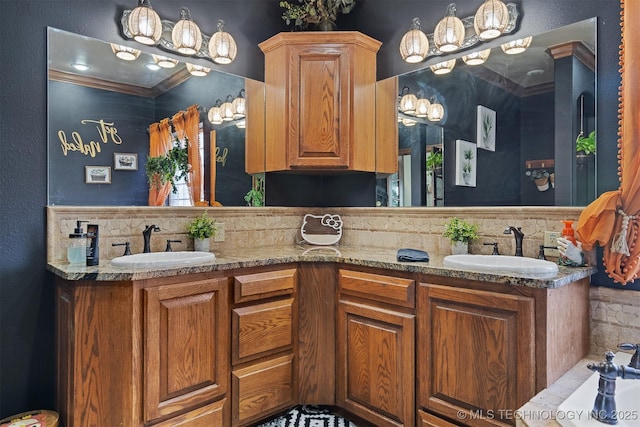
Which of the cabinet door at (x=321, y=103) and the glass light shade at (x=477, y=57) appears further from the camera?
the cabinet door at (x=321, y=103)

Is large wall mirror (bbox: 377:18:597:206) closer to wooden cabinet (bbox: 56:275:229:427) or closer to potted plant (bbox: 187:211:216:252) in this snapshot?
potted plant (bbox: 187:211:216:252)

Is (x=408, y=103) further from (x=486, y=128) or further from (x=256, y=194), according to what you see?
(x=256, y=194)

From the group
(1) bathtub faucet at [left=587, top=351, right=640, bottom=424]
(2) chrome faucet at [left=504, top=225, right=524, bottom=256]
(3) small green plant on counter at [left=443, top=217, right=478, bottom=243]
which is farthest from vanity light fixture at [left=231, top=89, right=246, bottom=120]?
(1) bathtub faucet at [left=587, top=351, right=640, bottom=424]

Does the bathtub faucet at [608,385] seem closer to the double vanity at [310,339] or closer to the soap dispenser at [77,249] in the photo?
the double vanity at [310,339]

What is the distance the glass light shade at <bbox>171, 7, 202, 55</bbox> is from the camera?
2404mm

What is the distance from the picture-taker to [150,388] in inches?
66.8

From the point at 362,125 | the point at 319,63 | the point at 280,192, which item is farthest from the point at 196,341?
the point at 319,63

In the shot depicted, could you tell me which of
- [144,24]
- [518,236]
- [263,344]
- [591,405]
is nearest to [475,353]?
[591,405]

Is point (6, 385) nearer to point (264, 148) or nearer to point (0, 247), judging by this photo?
point (0, 247)

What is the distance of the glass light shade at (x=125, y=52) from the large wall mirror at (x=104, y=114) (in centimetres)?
2

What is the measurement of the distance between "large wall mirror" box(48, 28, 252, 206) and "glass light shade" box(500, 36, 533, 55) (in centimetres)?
180

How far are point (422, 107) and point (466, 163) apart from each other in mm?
504

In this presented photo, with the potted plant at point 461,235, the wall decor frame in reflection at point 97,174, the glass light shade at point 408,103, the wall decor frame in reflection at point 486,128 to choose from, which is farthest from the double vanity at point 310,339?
the glass light shade at point 408,103

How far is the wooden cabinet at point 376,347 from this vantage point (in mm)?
1881
